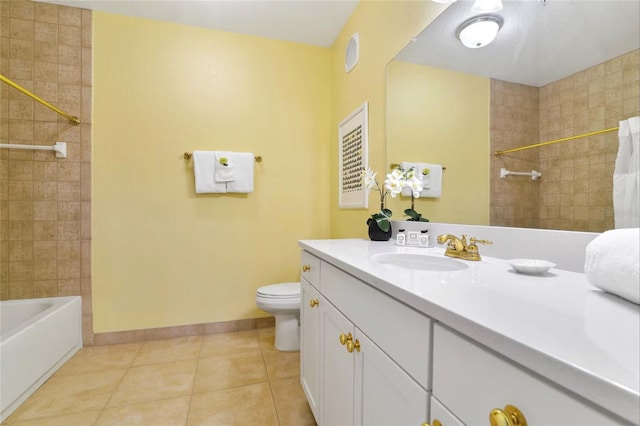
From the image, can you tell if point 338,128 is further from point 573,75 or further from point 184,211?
point 573,75

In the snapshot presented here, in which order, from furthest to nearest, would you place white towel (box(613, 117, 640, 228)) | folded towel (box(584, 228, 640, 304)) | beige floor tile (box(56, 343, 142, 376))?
beige floor tile (box(56, 343, 142, 376))
white towel (box(613, 117, 640, 228))
folded towel (box(584, 228, 640, 304))

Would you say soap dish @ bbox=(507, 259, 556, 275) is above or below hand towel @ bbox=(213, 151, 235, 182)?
below

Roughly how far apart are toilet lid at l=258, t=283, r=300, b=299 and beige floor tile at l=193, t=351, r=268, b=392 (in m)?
0.41

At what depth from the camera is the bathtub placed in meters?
1.31

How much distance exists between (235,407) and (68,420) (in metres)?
0.75

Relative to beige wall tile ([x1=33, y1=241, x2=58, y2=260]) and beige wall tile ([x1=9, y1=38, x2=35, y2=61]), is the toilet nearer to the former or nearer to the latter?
beige wall tile ([x1=33, y1=241, x2=58, y2=260])

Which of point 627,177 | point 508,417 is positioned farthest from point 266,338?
point 627,177

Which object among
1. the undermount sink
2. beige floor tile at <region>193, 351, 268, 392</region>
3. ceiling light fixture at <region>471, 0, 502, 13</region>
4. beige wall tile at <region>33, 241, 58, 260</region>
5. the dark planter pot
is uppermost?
ceiling light fixture at <region>471, 0, 502, 13</region>

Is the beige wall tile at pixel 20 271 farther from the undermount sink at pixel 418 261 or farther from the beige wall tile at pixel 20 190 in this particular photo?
the undermount sink at pixel 418 261

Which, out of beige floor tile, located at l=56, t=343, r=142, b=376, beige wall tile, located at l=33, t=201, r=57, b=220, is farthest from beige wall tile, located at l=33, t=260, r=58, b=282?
beige floor tile, located at l=56, t=343, r=142, b=376

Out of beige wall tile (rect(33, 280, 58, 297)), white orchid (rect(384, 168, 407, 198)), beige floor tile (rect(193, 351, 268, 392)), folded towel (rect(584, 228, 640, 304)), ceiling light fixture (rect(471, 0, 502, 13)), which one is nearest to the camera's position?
folded towel (rect(584, 228, 640, 304))

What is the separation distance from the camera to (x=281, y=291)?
1904mm

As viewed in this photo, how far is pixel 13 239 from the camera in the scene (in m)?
1.87

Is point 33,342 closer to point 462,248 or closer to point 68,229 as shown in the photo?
point 68,229
